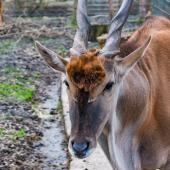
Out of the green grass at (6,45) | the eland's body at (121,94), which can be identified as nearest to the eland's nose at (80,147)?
the eland's body at (121,94)

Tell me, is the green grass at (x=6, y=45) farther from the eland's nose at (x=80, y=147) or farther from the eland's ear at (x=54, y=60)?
the eland's nose at (x=80, y=147)

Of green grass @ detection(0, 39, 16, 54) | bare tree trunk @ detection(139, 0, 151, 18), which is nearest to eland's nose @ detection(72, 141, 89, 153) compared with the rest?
green grass @ detection(0, 39, 16, 54)

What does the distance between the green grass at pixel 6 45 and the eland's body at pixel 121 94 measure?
230 inches

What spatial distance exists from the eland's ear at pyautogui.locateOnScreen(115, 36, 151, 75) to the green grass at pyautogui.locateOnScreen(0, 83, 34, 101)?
357cm

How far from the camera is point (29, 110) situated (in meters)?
6.37

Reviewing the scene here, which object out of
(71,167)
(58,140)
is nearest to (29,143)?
(58,140)

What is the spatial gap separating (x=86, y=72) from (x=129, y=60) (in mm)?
306

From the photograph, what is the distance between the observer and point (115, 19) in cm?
341

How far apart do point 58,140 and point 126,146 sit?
2.12 m

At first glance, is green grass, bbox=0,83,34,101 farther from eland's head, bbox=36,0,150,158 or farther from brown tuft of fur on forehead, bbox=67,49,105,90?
brown tuft of fur on forehead, bbox=67,49,105,90

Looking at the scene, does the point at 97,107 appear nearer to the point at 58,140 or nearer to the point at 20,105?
the point at 58,140

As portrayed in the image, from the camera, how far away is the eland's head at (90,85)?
116 inches

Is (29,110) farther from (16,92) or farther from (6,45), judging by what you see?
(6,45)

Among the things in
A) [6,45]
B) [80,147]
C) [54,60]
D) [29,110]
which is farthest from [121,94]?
[6,45]
